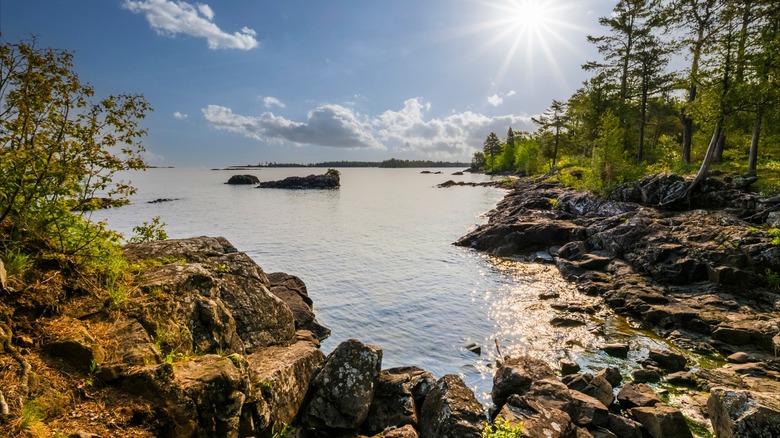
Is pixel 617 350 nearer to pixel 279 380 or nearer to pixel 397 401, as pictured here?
pixel 397 401

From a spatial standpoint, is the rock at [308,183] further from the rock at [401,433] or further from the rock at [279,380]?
the rock at [401,433]

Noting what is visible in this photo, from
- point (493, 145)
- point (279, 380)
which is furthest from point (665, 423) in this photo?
point (493, 145)

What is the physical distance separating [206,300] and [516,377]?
9007 millimetres

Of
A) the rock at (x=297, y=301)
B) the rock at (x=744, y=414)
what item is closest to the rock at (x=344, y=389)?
the rock at (x=297, y=301)

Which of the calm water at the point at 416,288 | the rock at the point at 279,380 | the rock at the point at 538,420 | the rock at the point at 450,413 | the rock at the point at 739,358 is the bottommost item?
the calm water at the point at 416,288

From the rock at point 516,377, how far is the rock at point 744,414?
3.90 m

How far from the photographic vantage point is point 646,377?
12523mm

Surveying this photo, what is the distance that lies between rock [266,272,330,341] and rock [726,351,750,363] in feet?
53.1

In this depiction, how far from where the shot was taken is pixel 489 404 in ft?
37.4

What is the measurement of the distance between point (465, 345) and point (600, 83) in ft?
191

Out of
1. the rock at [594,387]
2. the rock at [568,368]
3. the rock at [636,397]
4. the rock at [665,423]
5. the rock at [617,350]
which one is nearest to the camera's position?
the rock at [665,423]

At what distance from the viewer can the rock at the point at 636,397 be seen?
10.5m

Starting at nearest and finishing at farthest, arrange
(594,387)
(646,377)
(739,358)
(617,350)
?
(594,387), (646,377), (739,358), (617,350)

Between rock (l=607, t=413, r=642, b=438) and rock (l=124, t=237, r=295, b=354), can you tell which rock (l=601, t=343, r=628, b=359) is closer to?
rock (l=607, t=413, r=642, b=438)
